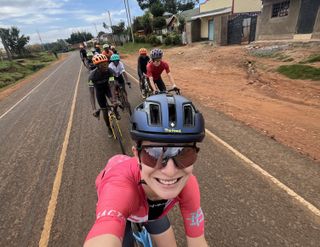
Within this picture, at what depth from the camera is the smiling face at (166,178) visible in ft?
5.79

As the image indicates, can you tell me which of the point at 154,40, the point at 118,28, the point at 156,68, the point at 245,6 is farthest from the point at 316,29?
the point at 118,28

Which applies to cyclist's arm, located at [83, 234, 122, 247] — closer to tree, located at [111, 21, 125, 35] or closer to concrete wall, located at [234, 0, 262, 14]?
concrete wall, located at [234, 0, 262, 14]

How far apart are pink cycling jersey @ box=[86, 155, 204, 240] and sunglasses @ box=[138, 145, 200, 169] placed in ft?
0.88

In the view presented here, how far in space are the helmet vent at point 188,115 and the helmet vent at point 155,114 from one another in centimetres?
20

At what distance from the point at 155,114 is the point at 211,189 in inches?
123

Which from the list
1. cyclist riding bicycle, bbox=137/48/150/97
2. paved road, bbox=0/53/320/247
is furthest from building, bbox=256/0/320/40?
paved road, bbox=0/53/320/247

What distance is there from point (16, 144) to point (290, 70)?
13.5m

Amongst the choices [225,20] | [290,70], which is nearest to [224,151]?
[290,70]

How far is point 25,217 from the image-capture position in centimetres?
423

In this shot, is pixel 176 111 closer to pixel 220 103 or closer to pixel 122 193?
pixel 122 193

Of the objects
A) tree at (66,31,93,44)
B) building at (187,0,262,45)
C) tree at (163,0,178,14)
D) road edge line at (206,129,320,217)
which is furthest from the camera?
tree at (66,31,93,44)

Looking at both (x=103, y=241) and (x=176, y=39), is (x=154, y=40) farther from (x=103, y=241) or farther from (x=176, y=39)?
(x=103, y=241)

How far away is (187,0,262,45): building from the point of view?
2602 cm

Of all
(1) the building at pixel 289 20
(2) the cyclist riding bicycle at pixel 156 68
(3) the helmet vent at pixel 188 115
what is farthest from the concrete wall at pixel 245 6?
(3) the helmet vent at pixel 188 115
